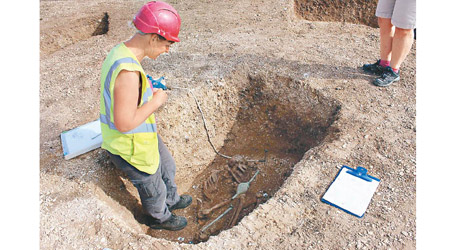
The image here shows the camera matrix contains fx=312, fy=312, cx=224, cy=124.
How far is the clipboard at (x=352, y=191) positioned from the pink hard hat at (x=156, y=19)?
2075mm

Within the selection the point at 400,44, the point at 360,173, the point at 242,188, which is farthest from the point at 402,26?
the point at 242,188

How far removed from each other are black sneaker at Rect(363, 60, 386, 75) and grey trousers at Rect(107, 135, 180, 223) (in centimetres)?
330

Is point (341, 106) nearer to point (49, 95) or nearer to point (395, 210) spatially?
point (395, 210)

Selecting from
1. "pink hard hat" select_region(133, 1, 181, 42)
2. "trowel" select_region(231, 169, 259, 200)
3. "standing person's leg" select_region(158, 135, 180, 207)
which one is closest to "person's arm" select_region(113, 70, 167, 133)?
"pink hard hat" select_region(133, 1, 181, 42)

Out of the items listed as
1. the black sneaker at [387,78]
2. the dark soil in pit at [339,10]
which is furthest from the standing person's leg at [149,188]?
the dark soil in pit at [339,10]

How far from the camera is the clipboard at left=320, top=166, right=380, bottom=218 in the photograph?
2.90 meters

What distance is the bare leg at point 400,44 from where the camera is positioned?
4090mm

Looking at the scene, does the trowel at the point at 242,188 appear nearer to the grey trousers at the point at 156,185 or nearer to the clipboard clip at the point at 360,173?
the grey trousers at the point at 156,185

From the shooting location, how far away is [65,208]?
2.96 m

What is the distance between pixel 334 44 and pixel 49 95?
4827mm

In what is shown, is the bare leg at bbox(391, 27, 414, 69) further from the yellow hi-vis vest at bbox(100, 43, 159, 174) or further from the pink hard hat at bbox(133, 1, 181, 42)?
the yellow hi-vis vest at bbox(100, 43, 159, 174)

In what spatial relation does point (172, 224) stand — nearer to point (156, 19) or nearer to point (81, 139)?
point (81, 139)

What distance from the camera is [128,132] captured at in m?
2.59

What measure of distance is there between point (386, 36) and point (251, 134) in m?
2.42
